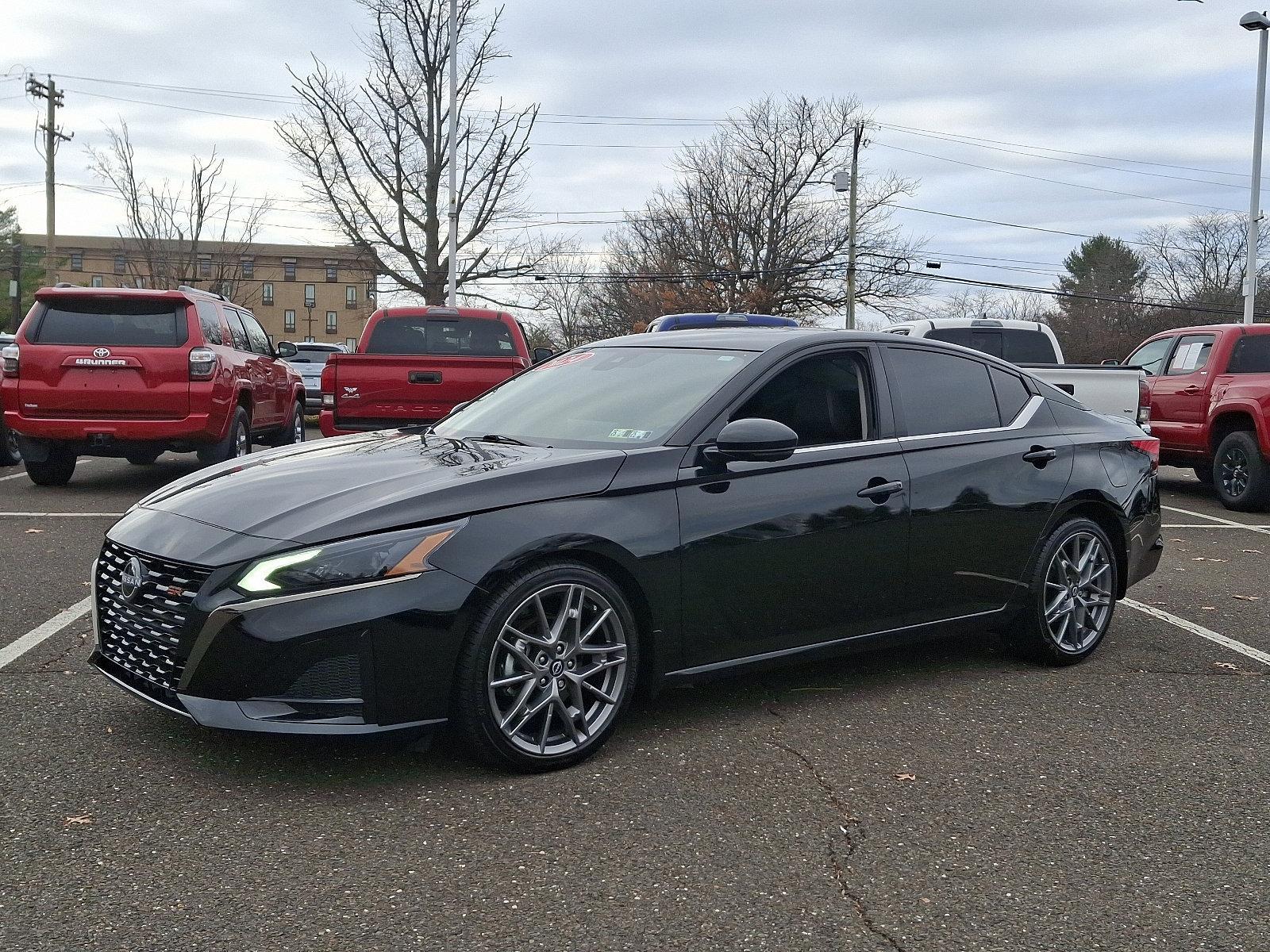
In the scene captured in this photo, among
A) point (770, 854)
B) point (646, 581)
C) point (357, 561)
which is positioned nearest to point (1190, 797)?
point (770, 854)

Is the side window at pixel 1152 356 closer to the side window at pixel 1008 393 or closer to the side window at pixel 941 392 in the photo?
the side window at pixel 1008 393

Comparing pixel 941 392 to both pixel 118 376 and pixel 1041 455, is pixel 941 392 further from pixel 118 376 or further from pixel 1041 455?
pixel 118 376

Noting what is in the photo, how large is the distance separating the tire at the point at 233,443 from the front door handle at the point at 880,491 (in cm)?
711

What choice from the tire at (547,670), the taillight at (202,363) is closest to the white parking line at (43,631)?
the tire at (547,670)

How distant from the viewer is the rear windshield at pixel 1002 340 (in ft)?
44.3

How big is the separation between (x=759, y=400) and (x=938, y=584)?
1.13 m

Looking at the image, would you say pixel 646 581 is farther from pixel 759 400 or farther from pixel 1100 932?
pixel 1100 932

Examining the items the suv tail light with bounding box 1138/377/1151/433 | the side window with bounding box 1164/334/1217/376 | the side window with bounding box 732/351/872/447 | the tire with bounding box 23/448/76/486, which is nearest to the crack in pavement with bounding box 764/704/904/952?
the side window with bounding box 732/351/872/447

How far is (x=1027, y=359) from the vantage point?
45.4 ft

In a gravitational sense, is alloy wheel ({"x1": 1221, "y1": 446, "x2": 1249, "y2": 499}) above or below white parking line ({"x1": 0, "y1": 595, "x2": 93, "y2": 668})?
above

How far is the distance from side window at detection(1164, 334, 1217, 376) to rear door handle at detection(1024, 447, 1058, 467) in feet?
26.6

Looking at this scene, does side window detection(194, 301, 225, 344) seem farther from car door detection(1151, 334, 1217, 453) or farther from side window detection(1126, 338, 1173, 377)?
side window detection(1126, 338, 1173, 377)

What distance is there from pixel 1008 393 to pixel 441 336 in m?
8.03

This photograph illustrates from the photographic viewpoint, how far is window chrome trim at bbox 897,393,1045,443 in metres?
5.11
